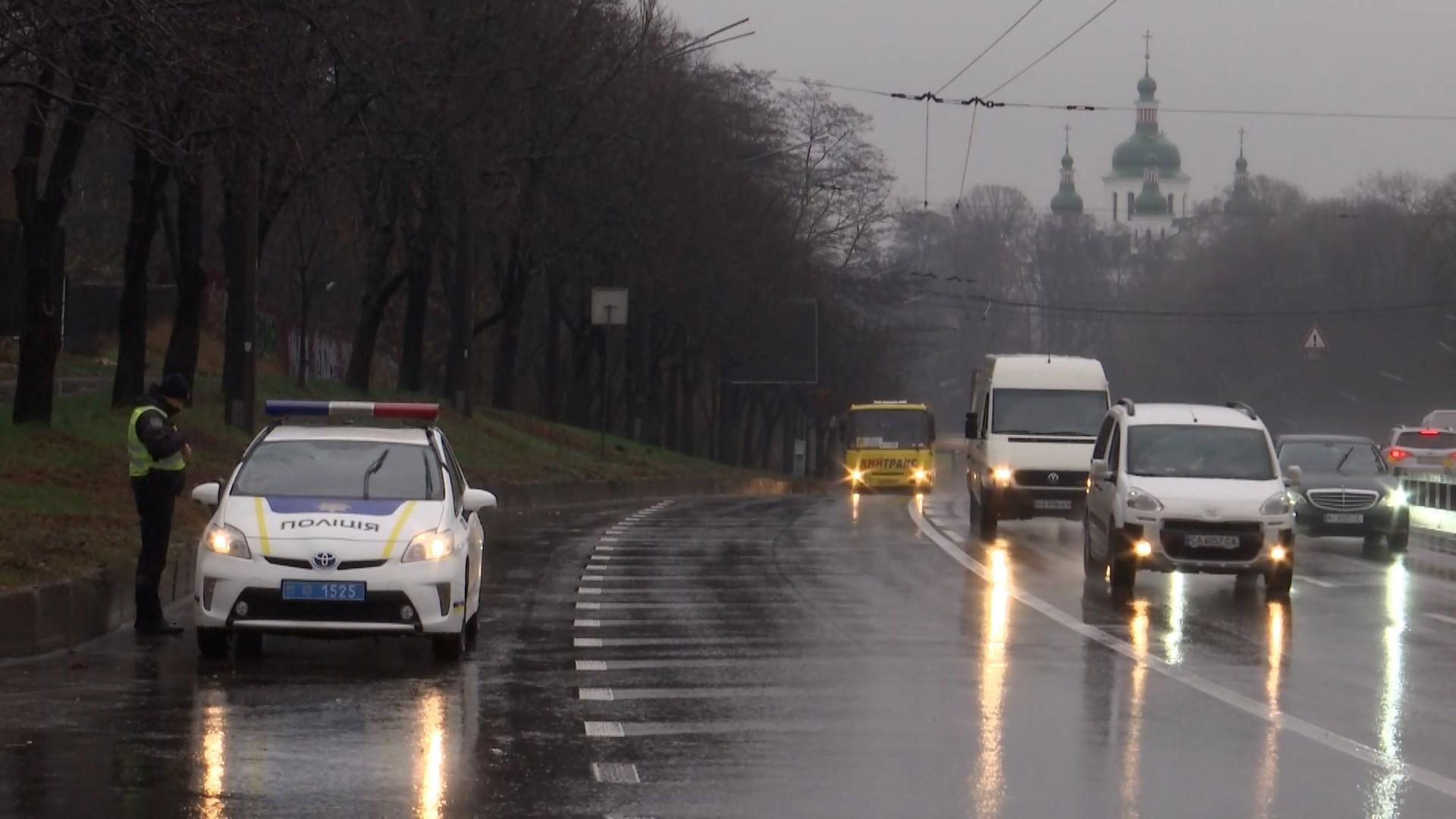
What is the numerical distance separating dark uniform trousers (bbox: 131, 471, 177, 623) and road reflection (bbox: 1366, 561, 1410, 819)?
8.16m

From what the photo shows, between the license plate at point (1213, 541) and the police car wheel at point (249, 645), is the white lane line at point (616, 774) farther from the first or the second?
the license plate at point (1213, 541)

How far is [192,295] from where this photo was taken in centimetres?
3353

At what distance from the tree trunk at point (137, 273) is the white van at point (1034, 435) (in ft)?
37.5

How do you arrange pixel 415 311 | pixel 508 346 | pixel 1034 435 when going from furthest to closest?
1. pixel 508 346
2. pixel 415 311
3. pixel 1034 435

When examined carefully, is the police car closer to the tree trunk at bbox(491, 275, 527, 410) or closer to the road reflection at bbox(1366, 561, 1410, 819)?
the road reflection at bbox(1366, 561, 1410, 819)

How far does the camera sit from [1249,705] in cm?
1245

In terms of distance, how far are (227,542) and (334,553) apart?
70 centimetres

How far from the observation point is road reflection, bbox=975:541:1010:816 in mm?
9508

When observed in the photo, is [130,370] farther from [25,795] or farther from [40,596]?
[25,795]

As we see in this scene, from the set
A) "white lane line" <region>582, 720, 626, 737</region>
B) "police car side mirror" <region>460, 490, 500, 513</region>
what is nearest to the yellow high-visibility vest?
"police car side mirror" <region>460, 490, 500, 513</region>

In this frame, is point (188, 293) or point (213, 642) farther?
point (188, 293)

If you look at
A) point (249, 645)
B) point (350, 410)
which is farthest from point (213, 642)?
point (350, 410)

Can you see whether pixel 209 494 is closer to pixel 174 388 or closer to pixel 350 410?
pixel 350 410

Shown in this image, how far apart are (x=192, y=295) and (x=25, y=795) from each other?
25.0 metres
